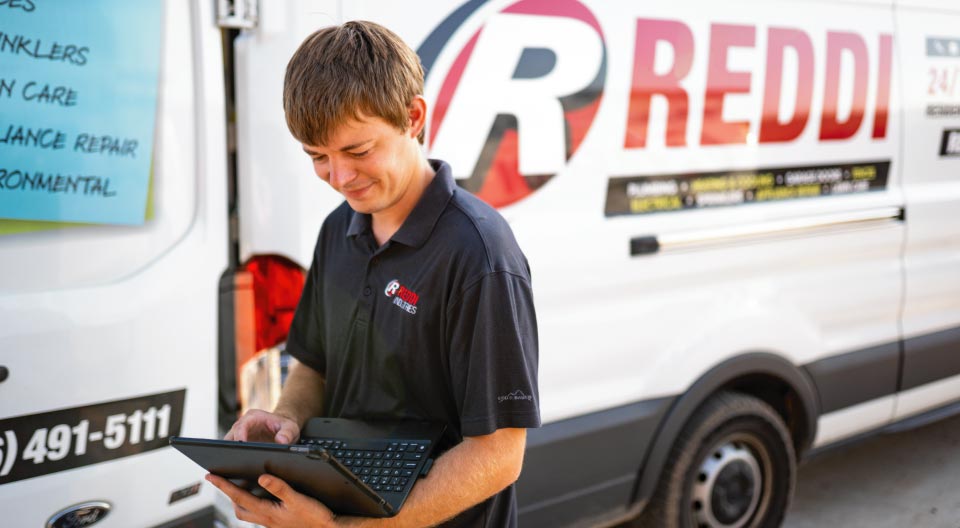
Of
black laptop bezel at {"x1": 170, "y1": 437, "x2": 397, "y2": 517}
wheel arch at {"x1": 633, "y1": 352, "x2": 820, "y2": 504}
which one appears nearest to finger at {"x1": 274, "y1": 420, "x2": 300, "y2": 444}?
black laptop bezel at {"x1": 170, "y1": 437, "x2": 397, "y2": 517}

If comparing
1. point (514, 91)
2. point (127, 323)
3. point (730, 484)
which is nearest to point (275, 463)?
point (127, 323)

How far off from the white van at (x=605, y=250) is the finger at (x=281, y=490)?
0.73 meters

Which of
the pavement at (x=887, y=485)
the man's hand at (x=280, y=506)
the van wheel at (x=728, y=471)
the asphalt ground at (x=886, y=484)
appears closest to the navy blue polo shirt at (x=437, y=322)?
the man's hand at (x=280, y=506)

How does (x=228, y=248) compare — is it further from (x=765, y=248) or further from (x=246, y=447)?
(x=765, y=248)

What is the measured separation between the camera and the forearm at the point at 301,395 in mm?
1766

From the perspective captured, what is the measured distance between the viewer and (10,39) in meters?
1.80

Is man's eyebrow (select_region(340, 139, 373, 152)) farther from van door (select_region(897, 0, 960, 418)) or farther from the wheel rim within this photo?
van door (select_region(897, 0, 960, 418))

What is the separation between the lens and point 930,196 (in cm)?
362

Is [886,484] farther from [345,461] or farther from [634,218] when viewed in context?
[345,461]

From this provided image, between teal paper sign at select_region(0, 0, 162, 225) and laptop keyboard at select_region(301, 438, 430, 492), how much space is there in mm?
831

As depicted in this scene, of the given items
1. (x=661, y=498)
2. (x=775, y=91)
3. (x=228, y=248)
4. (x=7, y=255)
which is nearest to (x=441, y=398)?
(x=228, y=248)

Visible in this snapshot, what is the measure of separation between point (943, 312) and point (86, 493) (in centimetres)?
339

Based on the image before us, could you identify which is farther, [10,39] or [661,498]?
[661,498]

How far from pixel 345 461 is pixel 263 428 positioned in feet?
0.77
